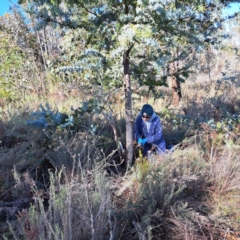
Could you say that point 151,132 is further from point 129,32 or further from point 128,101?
point 129,32

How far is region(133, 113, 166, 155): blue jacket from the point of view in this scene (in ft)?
13.0

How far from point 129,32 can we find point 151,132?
1.89 meters

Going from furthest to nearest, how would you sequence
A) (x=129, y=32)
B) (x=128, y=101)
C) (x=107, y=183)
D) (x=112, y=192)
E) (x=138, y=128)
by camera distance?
(x=138, y=128) → (x=128, y=101) → (x=112, y=192) → (x=129, y=32) → (x=107, y=183)

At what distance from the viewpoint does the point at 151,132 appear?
3996mm

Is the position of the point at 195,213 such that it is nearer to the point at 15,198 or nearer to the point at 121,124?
the point at 15,198

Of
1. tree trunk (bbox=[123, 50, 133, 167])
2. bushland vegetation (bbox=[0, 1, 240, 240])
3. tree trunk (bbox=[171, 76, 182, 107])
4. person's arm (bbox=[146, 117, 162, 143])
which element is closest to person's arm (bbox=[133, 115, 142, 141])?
person's arm (bbox=[146, 117, 162, 143])

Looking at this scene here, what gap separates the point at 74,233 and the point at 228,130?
3246 millimetres

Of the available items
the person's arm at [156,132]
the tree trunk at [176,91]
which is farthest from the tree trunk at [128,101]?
the tree trunk at [176,91]

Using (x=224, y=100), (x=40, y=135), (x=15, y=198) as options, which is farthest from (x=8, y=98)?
(x=224, y=100)

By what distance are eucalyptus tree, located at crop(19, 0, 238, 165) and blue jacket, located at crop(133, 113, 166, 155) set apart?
75 cm

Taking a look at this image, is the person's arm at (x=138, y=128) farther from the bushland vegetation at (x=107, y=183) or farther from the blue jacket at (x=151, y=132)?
the bushland vegetation at (x=107, y=183)

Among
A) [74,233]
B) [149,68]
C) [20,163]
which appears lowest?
[74,233]

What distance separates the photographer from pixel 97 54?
281cm

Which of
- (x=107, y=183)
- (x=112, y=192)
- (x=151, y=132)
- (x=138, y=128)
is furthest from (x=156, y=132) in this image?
(x=107, y=183)
